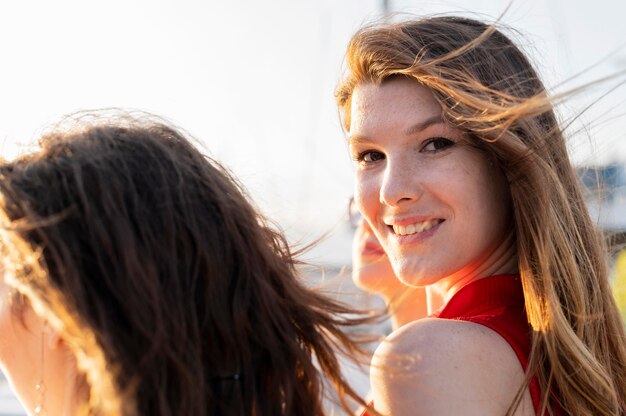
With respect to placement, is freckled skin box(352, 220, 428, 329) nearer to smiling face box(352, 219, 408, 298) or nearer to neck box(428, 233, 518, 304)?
smiling face box(352, 219, 408, 298)

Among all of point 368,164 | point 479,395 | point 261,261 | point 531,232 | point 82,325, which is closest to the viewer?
point 82,325

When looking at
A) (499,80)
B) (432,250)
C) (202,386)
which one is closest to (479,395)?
(432,250)

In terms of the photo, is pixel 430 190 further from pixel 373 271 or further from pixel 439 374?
pixel 373 271

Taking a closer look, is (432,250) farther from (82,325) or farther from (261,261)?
(82,325)

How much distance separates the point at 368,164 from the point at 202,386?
0.84m

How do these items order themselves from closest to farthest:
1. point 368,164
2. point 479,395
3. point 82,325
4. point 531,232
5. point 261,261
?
point 82,325 < point 261,261 < point 479,395 < point 531,232 < point 368,164

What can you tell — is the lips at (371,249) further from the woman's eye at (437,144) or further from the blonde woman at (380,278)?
the woman's eye at (437,144)

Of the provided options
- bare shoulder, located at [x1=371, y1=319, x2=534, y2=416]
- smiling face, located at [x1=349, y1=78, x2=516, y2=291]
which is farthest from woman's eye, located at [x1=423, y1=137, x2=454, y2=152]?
bare shoulder, located at [x1=371, y1=319, x2=534, y2=416]

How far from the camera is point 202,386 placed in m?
1.23

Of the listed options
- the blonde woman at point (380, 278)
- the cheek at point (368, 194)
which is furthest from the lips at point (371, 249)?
the cheek at point (368, 194)

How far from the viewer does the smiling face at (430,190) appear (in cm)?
180

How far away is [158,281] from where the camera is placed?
1.23m

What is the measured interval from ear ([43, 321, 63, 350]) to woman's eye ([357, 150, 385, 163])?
0.85 metres

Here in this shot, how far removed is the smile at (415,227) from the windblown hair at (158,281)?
47 centimetres
